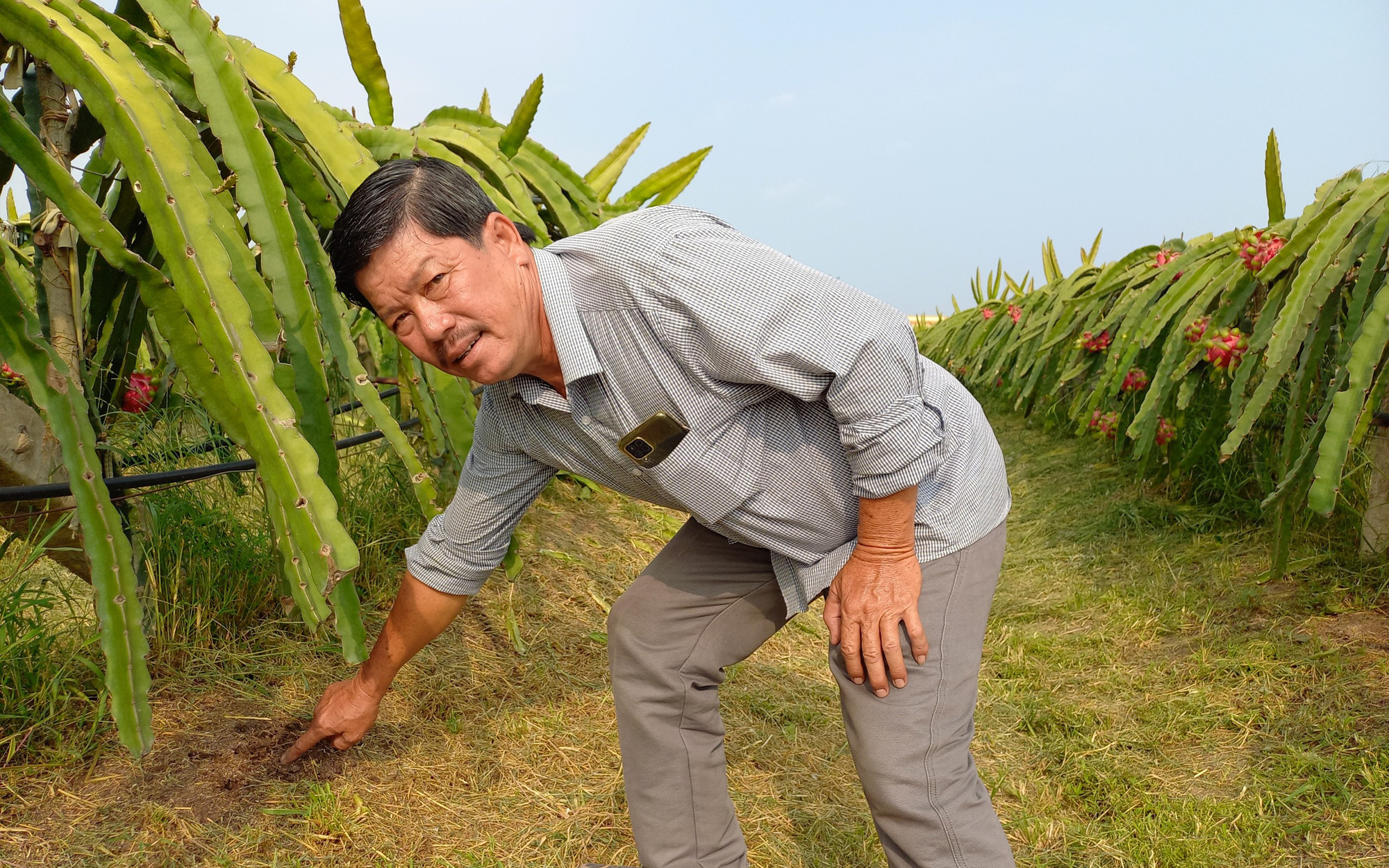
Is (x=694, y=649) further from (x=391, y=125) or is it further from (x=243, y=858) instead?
(x=391, y=125)

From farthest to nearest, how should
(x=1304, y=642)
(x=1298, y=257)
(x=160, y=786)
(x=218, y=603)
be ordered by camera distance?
(x=1298, y=257) → (x=1304, y=642) → (x=218, y=603) → (x=160, y=786)

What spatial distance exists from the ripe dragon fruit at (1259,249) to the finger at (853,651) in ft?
8.33

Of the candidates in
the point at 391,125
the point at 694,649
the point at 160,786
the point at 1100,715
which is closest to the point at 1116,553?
the point at 1100,715

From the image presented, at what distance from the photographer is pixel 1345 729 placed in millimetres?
2451

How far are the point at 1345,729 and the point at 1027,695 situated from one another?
0.78 m

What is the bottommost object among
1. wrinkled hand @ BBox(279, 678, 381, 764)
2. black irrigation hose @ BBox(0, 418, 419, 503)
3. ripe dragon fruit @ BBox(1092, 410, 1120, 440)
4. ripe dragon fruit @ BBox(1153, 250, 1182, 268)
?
ripe dragon fruit @ BBox(1092, 410, 1120, 440)

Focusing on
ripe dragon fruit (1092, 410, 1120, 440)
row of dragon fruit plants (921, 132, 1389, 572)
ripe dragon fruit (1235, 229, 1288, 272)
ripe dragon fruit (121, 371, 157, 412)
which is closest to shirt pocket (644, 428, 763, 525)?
row of dragon fruit plants (921, 132, 1389, 572)

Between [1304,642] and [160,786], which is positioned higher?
[160,786]

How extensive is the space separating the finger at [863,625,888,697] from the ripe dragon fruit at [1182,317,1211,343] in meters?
2.62

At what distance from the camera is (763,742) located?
2.55m

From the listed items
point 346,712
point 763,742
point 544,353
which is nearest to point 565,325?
point 544,353

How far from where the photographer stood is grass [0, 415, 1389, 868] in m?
1.93

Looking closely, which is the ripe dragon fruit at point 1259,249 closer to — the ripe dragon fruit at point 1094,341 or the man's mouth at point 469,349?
the ripe dragon fruit at point 1094,341

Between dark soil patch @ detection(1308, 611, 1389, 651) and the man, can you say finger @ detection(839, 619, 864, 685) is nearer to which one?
the man
